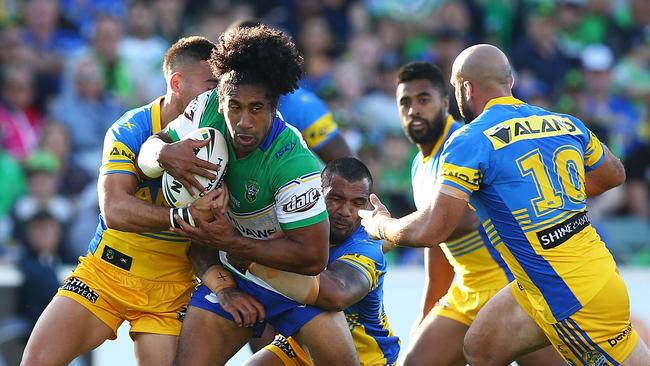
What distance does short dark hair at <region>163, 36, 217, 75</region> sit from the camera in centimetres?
677

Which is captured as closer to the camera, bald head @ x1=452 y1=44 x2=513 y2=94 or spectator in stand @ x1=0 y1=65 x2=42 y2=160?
bald head @ x1=452 y1=44 x2=513 y2=94

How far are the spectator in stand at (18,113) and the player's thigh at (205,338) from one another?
6051mm

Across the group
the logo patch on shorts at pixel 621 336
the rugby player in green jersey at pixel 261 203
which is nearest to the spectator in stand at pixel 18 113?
the rugby player in green jersey at pixel 261 203

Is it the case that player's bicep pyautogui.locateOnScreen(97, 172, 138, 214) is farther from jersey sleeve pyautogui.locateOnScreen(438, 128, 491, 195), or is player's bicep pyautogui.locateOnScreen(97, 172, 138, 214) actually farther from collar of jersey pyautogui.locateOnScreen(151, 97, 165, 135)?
jersey sleeve pyautogui.locateOnScreen(438, 128, 491, 195)

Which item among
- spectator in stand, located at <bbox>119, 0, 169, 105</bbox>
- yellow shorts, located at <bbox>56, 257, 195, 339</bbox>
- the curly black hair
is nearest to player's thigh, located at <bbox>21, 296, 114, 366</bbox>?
yellow shorts, located at <bbox>56, 257, 195, 339</bbox>

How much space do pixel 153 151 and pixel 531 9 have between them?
935cm

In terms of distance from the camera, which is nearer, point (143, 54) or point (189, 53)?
point (189, 53)

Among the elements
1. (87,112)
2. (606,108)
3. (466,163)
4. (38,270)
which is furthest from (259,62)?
(606,108)

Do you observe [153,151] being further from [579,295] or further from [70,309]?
[579,295]

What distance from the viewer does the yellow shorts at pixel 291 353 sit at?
6699 mm

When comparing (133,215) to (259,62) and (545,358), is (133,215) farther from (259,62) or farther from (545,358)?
(545,358)

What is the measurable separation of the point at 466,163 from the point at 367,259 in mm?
981

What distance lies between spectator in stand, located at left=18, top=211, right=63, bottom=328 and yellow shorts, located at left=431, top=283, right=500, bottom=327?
3.98m

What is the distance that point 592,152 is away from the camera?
21.1 ft
